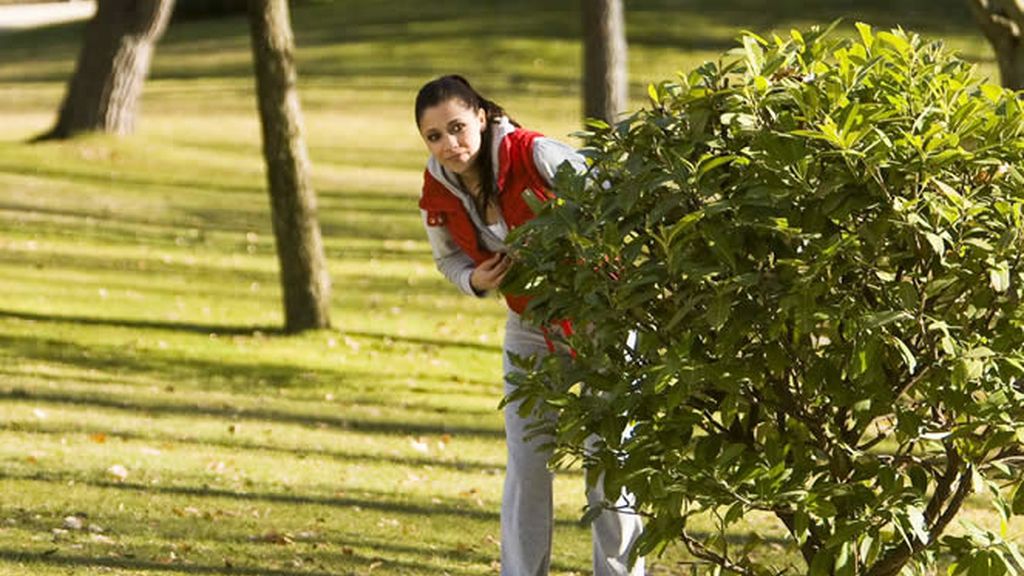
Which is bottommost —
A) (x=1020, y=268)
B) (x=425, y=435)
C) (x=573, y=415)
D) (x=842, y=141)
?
(x=425, y=435)

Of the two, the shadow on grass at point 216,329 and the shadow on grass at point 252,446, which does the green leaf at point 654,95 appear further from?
the shadow on grass at point 216,329

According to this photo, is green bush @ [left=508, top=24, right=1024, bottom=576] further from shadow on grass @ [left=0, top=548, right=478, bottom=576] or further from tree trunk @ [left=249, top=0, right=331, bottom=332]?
tree trunk @ [left=249, top=0, right=331, bottom=332]

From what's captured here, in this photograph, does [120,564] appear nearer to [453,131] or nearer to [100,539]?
[100,539]

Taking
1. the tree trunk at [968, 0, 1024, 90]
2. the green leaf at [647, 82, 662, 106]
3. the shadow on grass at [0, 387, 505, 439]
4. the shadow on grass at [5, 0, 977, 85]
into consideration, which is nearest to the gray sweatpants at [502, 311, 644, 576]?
the green leaf at [647, 82, 662, 106]

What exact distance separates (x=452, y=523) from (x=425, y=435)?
7.28ft

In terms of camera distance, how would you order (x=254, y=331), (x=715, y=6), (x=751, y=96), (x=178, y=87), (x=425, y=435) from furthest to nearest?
(x=715, y=6) < (x=178, y=87) < (x=254, y=331) < (x=425, y=435) < (x=751, y=96)

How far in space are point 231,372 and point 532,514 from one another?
21.0ft

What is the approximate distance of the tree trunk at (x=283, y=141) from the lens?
12508 mm

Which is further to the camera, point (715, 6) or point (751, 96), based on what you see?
Answer: point (715, 6)

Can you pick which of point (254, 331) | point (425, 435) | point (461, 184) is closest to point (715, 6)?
point (254, 331)

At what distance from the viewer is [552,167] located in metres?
5.41

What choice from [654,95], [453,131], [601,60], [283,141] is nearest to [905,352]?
[654,95]

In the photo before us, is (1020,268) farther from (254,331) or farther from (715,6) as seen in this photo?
(715,6)

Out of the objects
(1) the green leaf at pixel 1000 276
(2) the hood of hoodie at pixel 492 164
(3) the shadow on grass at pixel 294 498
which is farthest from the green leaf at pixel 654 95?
(3) the shadow on grass at pixel 294 498
